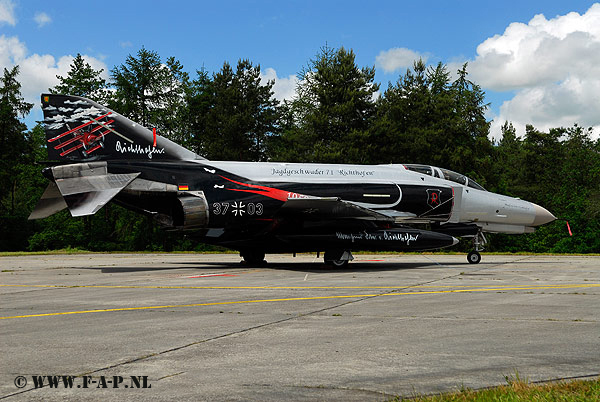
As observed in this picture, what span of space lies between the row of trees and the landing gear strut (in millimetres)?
27871

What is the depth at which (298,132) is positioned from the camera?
5078 cm

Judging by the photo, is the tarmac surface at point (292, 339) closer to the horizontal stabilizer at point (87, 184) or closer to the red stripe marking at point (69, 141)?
the horizontal stabilizer at point (87, 184)

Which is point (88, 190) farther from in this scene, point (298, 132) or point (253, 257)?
point (298, 132)

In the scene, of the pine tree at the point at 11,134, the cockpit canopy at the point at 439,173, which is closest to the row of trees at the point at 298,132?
the pine tree at the point at 11,134

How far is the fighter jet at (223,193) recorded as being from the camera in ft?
58.3

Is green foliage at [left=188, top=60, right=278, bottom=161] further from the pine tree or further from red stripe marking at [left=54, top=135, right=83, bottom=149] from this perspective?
red stripe marking at [left=54, top=135, right=83, bottom=149]

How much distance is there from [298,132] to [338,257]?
33.1 m

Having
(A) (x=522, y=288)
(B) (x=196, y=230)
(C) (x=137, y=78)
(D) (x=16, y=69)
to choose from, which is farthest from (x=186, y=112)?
(A) (x=522, y=288)

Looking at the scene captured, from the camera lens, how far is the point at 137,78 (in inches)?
2152

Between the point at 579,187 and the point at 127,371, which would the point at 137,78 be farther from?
the point at 127,371

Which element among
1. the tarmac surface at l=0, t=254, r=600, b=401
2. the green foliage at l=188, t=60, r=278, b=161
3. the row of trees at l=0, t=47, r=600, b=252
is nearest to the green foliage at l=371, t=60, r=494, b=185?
the row of trees at l=0, t=47, r=600, b=252

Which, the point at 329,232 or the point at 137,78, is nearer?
the point at 329,232

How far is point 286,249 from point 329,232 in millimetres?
1909

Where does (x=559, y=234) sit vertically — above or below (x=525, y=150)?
below
